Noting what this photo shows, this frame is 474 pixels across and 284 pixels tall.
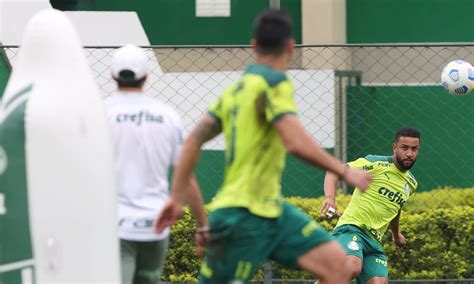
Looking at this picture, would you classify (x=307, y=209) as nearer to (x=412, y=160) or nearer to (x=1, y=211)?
(x=412, y=160)

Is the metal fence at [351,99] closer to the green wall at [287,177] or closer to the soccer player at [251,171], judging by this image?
the green wall at [287,177]

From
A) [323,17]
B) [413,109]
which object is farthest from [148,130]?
[323,17]

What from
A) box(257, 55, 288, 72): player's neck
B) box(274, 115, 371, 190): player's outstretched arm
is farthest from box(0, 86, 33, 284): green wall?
box(274, 115, 371, 190): player's outstretched arm

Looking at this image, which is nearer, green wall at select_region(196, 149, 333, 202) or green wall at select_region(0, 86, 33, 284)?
green wall at select_region(0, 86, 33, 284)

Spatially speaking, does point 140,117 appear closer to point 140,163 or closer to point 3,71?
point 140,163

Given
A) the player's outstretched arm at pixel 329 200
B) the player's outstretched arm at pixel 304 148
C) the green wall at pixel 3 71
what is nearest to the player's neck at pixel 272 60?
the player's outstretched arm at pixel 304 148

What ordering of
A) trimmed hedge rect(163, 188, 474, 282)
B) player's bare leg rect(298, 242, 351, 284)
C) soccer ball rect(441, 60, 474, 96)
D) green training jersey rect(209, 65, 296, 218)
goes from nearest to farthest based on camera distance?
green training jersey rect(209, 65, 296, 218)
player's bare leg rect(298, 242, 351, 284)
soccer ball rect(441, 60, 474, 96)
trimmed hedge rect(163, 188, 474, 282)

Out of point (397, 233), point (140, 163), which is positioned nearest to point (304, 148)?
point (140, 163)

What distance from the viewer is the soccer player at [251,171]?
5996 millimetres

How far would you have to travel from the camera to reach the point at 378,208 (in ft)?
30.8

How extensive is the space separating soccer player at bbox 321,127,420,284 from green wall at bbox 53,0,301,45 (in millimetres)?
4099

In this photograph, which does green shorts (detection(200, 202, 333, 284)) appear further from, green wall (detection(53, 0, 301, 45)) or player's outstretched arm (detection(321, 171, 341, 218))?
green wall (detection(53, 0, 301, 45))

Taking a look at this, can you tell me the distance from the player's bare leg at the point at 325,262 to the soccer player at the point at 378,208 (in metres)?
2.91

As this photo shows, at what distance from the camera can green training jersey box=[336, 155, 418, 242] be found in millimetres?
9383
